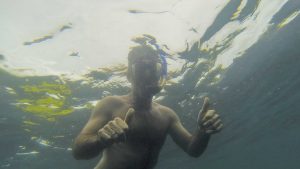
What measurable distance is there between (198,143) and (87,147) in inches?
88.5

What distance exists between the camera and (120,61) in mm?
12062

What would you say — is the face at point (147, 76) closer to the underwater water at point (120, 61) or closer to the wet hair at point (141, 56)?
the wet hair at point (141, 56)

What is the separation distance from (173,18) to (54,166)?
21566 millimetres

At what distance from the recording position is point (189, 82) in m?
16.6

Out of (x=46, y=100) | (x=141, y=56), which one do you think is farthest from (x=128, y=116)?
(x=46, y=100)

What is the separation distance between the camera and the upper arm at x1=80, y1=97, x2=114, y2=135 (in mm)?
5210

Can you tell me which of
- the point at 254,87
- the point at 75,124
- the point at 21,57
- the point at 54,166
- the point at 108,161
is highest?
the point at 108,161

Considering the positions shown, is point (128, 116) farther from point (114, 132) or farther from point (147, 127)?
point (147, 127)

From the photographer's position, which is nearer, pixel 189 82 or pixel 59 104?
pixel 59 104

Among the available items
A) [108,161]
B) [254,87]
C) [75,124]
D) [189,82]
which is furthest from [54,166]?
[108,161]

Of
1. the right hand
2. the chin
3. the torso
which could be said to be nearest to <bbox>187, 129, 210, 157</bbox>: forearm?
the torso

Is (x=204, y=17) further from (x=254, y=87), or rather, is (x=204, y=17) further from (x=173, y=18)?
(x=254, y=87)

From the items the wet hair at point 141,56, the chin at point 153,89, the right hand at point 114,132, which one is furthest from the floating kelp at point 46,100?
the right hand at point 114,132

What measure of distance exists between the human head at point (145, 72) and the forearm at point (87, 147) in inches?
60.3
